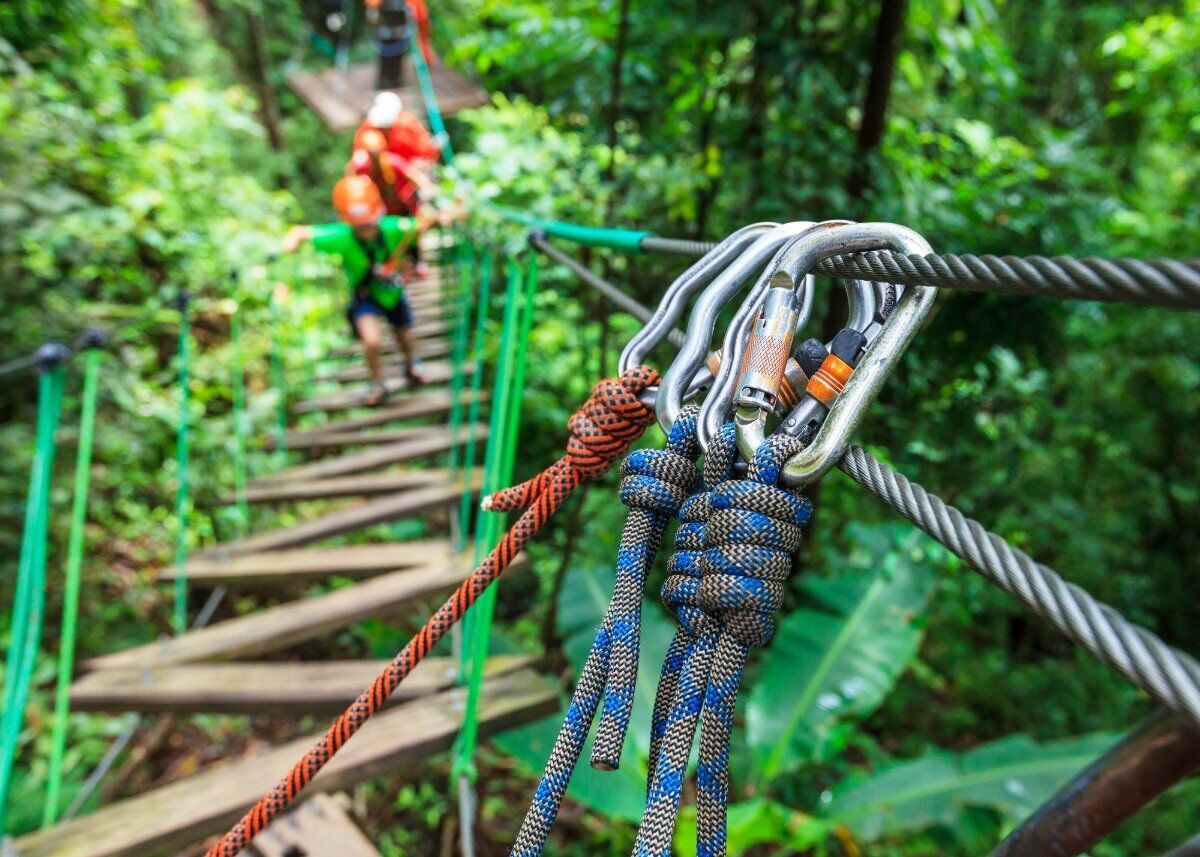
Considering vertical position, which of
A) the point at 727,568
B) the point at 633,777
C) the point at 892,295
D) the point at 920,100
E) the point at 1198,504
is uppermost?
the point at 920,100

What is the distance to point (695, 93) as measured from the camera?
2.45m

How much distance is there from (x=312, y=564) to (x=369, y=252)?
148 centimetres

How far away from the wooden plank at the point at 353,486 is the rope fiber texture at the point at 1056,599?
2.00 metres

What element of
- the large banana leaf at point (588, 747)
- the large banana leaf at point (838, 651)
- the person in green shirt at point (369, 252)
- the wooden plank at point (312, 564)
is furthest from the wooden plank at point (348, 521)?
the large banana leaf at point (838, 651)

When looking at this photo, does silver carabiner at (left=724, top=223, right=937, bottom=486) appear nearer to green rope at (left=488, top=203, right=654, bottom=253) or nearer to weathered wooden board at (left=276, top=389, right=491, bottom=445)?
green rope at (left=488, top=203, right=654, bottom=253)

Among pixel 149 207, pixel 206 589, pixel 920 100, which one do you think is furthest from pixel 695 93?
pixel 206 589

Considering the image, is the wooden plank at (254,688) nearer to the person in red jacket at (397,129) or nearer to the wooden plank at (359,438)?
the wooden plank at (359,438)

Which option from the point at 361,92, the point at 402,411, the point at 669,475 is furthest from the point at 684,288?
the point at 361,92

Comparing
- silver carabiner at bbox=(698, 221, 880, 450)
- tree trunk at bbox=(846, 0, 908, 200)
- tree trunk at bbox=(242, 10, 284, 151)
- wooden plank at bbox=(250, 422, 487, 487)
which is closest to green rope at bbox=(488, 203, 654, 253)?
silver carabiner at bbox=(698, 221, 880, 450)

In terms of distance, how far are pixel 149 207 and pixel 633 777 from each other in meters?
3.39

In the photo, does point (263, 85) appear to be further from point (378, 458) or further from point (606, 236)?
point (606, 236)

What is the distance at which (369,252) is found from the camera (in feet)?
9.89

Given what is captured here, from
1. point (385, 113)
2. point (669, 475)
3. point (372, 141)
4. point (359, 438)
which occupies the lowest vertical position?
point (359, 438)

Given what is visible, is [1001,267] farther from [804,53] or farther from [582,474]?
[804,53]
